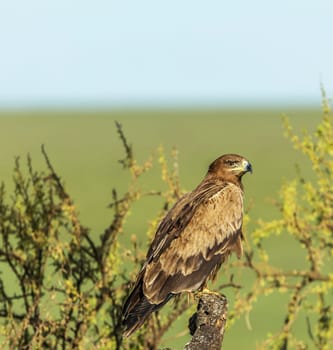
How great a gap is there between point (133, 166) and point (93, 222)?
3545 centimetres

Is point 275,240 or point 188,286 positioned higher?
point 275,240

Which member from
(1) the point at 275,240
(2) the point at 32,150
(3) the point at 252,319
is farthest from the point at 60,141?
(3) the point at 252,319

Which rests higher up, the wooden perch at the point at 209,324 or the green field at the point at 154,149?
the green field at the point at 154,149

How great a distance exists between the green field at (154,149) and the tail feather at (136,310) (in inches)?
609

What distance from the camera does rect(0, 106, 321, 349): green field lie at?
47.1 metres

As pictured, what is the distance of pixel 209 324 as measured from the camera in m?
7.89

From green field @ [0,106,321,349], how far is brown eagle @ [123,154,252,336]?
47.5 feet

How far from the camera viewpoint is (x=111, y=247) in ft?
40.1

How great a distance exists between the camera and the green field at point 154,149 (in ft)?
154

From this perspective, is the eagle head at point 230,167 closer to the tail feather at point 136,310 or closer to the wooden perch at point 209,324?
the tail feather at point 136,310

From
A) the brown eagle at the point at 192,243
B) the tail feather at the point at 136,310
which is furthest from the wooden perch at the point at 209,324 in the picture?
the brown eagle at the point at 192,243

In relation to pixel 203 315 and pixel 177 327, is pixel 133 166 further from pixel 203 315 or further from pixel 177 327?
pixel 177 327

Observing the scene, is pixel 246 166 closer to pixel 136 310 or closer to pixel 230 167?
pixel 230 167

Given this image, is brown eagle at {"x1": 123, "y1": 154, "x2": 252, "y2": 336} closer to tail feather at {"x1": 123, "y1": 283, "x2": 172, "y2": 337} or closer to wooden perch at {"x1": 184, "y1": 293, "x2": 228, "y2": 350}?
tail feather at {"x1": 123, "y1": 283, "x2": 172, "y2": 337}
